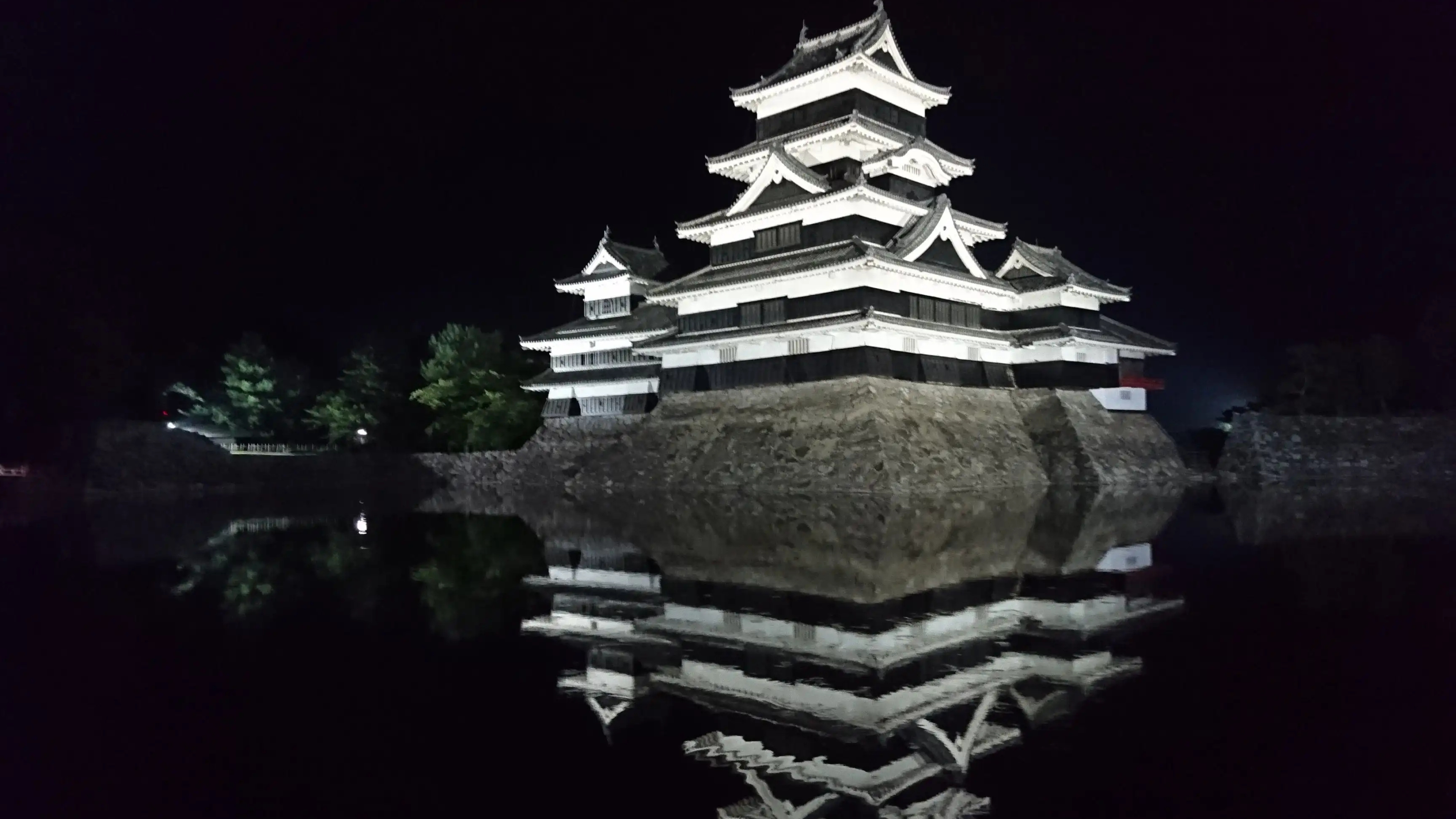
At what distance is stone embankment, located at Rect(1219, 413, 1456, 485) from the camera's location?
95.5ft

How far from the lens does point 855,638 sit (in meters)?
8.26

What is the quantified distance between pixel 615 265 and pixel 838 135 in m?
12.7

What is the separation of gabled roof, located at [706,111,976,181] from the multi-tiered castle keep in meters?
0.06

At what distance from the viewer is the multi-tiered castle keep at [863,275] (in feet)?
88.8

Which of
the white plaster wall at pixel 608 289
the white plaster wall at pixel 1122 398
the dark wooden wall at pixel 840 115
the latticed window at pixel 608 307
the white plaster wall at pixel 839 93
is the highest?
the white plaster wall at pixel 839 93

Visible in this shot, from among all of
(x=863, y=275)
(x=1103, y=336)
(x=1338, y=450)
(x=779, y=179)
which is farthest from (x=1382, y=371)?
(x=779, y=179)

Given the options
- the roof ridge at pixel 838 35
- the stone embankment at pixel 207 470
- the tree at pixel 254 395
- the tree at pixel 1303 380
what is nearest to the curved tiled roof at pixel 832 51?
the roof ridge at pixel 838 35

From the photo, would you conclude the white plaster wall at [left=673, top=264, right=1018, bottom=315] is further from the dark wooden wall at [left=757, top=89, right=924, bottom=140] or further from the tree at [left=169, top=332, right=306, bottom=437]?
the tree at [left=169, top=332, right=306, bottom=437]

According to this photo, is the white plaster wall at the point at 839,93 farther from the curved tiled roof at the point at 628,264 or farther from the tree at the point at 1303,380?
the tree at the point at 1303,380

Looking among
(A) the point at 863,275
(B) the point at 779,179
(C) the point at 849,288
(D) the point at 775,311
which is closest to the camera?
(A) the point at 863,275

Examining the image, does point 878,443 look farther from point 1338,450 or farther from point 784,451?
point 1338,450

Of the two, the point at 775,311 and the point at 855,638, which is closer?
the point at 855,638

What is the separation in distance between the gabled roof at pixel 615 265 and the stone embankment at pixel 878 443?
856cm

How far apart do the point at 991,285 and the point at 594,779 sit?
27.4 m
